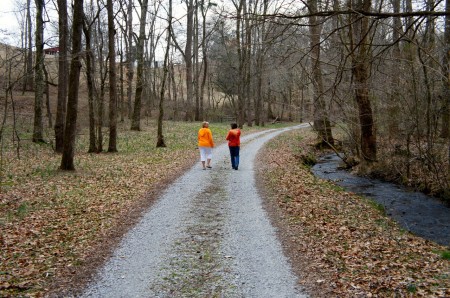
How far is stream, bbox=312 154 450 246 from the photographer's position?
10164 mm

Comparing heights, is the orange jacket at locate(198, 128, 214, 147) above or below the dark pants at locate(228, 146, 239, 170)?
above

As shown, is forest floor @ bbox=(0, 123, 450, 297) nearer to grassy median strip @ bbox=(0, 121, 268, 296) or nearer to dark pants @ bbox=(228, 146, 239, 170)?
grassy median strip @ bbox=(0, 121, 268, 296)

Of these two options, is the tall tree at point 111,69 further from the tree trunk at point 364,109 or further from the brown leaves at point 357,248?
the tree trunk at point 364,109

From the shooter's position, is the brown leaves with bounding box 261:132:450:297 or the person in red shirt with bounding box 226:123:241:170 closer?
the brown leaves with bounding box 261:132:450:297

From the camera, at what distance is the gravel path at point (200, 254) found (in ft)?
19.0

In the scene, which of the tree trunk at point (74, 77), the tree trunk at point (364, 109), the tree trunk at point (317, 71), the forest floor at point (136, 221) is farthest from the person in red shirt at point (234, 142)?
the tree trunk at point (74, 77)

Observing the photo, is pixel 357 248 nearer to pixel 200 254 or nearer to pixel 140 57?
pixel 200 254

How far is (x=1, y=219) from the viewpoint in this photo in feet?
29.3

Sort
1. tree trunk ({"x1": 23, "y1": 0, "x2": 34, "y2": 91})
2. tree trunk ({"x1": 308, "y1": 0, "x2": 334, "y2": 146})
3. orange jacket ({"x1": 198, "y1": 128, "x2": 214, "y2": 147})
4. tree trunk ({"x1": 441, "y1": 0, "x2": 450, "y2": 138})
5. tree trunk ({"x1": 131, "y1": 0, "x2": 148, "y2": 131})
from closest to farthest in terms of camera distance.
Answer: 1. tree trunk ({"x1": 308, "y1": 0, "x2": 334, "y2": 146})
2. tree trunk ({"x1": 23, "y1": 0, "x2": 34, "y2": 91})
3. tree trunk ({"x1": 441, "y1": 0, "x2": 450, "y2": 138})
4. orange jacket ({"x1": 198, "y1": 128, "x2": 214, "y2": 147})
5. tree trunk ({"x1": 131, "y1": 0, "x2": 148, "y2": 131})

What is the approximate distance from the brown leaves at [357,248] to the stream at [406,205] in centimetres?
Answer: 87

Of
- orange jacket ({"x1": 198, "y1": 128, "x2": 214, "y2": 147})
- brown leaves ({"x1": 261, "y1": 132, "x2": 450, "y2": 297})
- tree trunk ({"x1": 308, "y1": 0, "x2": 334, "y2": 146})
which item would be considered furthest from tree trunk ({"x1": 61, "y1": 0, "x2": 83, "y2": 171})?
tree trunk ({"x1": 308, "y1": 0, "x2": 334, "y2": 146})

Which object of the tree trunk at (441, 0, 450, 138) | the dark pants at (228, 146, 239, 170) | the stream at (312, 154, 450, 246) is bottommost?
the stream at (312, 154, 450, 246)

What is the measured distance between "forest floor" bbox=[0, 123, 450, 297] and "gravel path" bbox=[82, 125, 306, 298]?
12.9 inches

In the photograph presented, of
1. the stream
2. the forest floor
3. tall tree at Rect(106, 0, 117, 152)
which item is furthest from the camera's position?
tall tree at Rect(106, 0, 117, 152)
